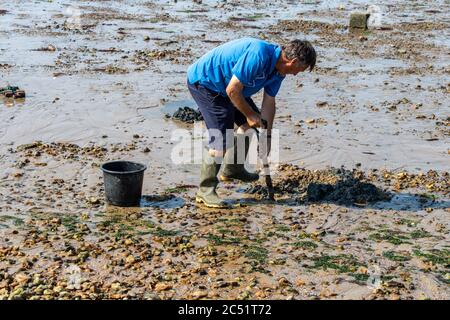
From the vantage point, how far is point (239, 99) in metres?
6.38

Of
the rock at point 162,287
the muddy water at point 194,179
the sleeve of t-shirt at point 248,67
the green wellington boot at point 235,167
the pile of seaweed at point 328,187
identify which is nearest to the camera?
the rock at point 162,287

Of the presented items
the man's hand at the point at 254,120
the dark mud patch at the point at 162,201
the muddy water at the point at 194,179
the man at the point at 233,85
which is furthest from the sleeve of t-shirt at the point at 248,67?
the dark mud patch at the point at 162,201

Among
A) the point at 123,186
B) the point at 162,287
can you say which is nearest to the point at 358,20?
the point at 123,186

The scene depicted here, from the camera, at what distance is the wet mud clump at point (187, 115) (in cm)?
1004

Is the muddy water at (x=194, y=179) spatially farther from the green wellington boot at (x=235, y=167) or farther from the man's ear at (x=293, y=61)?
the man's ear at (x=293, y=61)

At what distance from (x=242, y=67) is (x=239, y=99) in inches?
12.8

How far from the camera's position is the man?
6.27 metres

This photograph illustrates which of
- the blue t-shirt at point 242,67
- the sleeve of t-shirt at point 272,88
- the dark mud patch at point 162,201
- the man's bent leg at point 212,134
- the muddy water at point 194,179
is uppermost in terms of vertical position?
the blue t-shirt at point 242,67

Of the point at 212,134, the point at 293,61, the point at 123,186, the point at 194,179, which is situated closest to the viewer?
the point at 293,61

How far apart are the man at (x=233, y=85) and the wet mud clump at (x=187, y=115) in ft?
8.78

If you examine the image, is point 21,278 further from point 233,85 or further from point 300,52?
point 300,52

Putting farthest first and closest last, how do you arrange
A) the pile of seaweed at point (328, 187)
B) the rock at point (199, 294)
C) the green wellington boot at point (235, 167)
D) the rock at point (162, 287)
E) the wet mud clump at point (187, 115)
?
the wet mud clump at point (187, 115), the green wellington boot at point (235, 167), the pile of seaweed at point (328, 187), the rock at point (162, 287), the rock at point (199, 294)

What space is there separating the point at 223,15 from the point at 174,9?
1.86 m

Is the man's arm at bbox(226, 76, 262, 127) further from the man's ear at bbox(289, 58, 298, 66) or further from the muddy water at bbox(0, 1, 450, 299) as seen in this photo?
the muddy water at bbox(0, 1, 450, 299)
